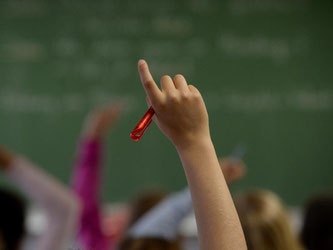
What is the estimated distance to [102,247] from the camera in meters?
1.64

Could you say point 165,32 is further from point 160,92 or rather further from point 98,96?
point 160,92

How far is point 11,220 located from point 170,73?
176cm

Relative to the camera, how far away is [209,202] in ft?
1.77

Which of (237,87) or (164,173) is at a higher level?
(237,87)

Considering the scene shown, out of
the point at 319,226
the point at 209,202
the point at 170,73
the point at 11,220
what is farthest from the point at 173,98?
the point at 170,73

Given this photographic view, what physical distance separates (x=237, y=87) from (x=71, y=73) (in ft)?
2.89

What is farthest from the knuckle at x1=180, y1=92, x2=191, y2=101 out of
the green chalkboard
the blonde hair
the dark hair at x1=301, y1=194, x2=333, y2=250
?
the green chalkboard

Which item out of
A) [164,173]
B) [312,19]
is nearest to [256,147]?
[164,173]

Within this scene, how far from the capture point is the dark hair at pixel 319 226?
1461mm

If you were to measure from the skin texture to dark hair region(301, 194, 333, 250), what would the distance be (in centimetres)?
98

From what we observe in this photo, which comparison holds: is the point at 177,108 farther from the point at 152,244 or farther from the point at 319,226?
the point at 319,226

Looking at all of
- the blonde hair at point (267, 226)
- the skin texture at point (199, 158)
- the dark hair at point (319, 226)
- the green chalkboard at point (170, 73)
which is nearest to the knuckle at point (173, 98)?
the skin texture at point (199, 158)

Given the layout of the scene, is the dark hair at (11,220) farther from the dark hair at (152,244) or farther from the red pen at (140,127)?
the red pen at (140,127)

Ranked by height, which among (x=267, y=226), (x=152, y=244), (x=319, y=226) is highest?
(x=152, y=244)
